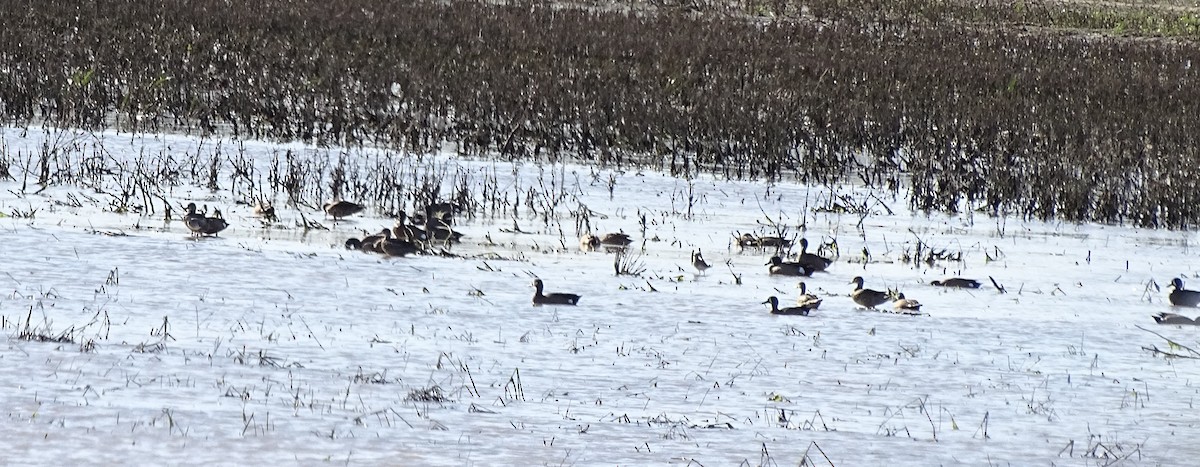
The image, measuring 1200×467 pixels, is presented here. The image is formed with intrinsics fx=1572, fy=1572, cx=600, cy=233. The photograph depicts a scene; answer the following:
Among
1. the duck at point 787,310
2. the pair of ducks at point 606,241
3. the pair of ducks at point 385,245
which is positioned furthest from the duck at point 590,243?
the duck at point 787,310

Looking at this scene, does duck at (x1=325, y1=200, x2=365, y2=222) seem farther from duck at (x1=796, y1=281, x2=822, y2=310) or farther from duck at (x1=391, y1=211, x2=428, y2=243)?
duck at (x1=796, y1=281, x2=822, y2=310)

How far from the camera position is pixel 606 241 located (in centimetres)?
952

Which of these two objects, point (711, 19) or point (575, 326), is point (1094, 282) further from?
point (711, 19)

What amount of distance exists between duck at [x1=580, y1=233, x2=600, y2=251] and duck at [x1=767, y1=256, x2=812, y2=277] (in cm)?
120

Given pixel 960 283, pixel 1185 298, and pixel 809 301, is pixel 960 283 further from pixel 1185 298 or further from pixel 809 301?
pixel 809 301

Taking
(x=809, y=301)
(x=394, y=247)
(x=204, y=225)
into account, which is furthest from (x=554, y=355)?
(x=204, y=225)

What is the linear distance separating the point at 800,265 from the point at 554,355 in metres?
2.71

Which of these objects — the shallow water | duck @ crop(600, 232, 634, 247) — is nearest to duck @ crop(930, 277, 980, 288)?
the shallow water

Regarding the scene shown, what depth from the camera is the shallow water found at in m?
5.02

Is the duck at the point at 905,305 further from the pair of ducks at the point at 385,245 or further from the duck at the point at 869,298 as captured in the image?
the pair of ducks at the point at 385,245

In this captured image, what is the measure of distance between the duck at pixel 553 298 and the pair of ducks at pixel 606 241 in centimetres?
196

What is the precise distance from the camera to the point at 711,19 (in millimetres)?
25734

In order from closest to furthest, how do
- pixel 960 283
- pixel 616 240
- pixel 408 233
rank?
1. pixel 960 283
2. pixel 408 233
3. pixel 616 240

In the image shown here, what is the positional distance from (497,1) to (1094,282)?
1907 cm
